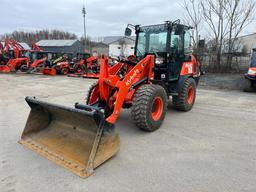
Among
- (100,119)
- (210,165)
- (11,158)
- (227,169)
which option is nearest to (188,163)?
(210,165)

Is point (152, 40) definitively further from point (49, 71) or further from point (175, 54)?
point (49, 71)

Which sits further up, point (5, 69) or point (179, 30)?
point (179, 30)

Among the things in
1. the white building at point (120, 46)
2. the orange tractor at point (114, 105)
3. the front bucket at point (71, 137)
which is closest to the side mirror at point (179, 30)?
the orange tractor at point (114, 105)

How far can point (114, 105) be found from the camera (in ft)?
11.5

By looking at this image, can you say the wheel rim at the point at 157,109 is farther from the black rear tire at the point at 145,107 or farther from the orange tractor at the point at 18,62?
the orange tractor at the point at 18,62

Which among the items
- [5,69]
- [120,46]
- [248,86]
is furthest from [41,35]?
[248,86]

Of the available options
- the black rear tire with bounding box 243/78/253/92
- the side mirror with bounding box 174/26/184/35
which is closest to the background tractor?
the black rear tire with bounding box 243/78/253/92

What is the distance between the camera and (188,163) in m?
2.82

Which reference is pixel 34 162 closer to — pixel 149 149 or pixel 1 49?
pixel 149 149

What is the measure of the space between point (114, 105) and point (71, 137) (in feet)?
2.99

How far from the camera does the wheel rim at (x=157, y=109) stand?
4000mm

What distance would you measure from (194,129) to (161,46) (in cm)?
211

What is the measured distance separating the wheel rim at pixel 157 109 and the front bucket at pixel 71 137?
1.35 m

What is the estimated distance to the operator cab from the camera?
184 inches
